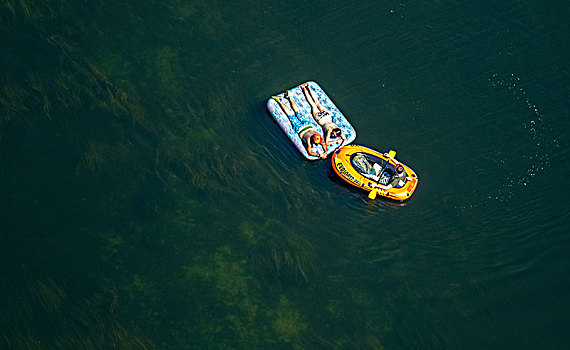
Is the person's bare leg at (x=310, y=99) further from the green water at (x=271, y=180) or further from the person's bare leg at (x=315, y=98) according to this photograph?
the green water at (x=271, y=180)

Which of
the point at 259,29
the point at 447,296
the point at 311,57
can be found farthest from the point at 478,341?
the point at 259,29

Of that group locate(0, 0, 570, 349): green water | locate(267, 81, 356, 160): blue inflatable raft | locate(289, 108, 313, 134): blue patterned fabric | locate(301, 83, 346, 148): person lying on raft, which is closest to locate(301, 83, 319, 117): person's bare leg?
locate(301, 83, 346, 148): person lying on raft

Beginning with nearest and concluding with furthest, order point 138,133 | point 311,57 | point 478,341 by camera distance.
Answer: point 478,341 < point 138,133 < point 311,57

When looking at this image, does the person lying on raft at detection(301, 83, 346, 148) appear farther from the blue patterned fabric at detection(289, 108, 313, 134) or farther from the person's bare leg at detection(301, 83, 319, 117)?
the blue patterned fabric at detection(289, 108, 313, 134)

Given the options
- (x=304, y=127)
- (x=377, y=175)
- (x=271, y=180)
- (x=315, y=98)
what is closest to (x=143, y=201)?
(x=271, y=180)

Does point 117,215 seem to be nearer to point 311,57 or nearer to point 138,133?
point 138,133

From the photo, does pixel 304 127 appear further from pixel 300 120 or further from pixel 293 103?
pixel 293 103
